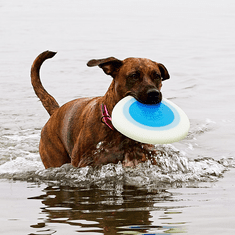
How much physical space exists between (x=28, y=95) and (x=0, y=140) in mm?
3805

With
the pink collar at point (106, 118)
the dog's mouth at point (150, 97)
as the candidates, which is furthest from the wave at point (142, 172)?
the dog's mouth at point (150, 97)

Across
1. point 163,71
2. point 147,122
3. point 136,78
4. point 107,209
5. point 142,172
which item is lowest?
point 107,209

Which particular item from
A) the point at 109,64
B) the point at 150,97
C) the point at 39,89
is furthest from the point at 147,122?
the point at 39,89

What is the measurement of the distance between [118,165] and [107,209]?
3.82ft

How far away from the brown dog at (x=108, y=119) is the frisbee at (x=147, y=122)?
5.1 inches

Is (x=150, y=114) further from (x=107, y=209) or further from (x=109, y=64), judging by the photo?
(x=107, y=209)

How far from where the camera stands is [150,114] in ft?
16.6

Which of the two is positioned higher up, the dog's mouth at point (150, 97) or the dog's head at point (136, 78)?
the dog's head at point (136, 78)

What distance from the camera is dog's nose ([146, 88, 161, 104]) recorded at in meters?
4.75

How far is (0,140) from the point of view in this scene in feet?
27.7

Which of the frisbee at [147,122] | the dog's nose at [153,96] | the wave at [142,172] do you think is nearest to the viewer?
the dog's nose at [153,96]

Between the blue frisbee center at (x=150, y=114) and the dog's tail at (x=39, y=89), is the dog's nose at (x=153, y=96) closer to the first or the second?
the blue frisbee center at (x=150, y=114)

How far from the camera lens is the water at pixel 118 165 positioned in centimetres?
381

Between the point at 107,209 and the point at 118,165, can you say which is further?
the point at 118,165
